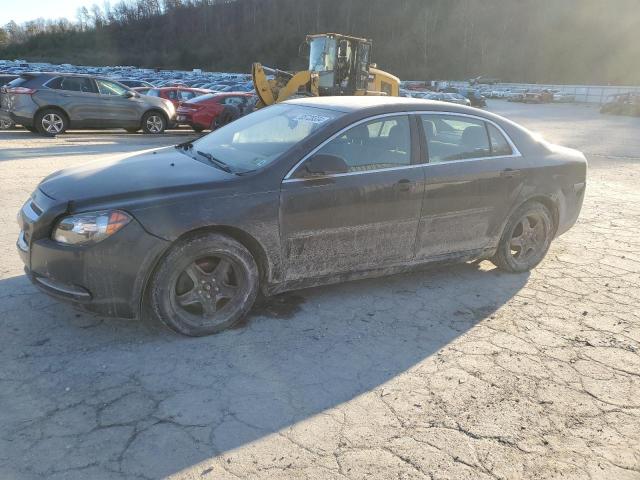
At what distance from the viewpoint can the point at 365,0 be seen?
116188 mm

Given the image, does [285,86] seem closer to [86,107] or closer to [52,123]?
[86,107]

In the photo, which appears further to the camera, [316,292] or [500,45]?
Result: [500,45]

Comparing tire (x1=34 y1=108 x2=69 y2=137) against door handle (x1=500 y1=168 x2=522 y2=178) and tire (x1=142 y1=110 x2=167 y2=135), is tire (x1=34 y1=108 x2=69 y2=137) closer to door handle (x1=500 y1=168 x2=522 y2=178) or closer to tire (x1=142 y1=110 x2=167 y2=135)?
tire (x1=142 y1=110 x2=167 y2=135)

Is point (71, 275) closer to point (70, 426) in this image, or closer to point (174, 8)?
point (70, 426)

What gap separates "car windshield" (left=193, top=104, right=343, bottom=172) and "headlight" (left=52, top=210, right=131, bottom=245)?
36.7 inches

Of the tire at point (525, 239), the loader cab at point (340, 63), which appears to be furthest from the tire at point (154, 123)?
the tire at point (525, 239)

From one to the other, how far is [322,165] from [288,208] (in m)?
0.39

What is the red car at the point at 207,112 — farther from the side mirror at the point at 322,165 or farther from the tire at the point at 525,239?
the side mirror at the point at 322,165

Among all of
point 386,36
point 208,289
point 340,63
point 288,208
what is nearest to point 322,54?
point 340,63

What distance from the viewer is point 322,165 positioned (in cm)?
368

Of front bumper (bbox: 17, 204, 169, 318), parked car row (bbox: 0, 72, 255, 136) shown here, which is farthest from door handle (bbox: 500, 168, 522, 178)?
parked car row (bbox: 0, 72, 255, 136)

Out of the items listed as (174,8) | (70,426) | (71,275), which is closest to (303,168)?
(71,275)

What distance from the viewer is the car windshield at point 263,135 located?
12.7 ft

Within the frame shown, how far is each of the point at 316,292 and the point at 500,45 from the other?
105685mm
